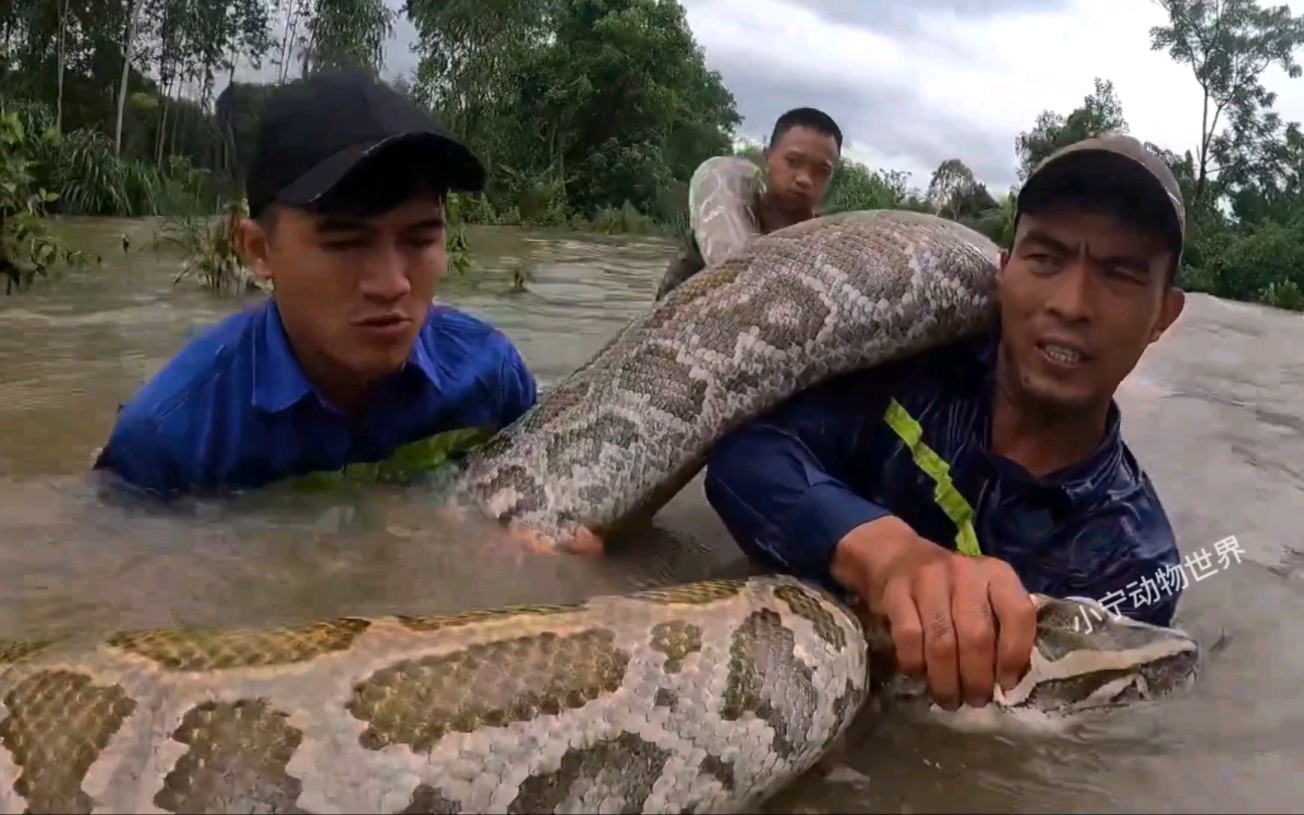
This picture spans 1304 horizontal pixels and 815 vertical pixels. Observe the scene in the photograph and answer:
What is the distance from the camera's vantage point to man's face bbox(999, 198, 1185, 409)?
3047mm

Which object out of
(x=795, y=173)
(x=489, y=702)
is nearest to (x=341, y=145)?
(x=489, y=702)

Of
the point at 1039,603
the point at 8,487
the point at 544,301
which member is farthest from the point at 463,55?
the point at 1039,603

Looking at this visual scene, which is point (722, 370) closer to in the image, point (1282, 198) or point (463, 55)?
point (463, 55)

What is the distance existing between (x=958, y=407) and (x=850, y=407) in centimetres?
31

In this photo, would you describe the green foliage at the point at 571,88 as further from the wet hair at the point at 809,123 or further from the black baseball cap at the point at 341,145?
the black baseball cap at the point at 341,145

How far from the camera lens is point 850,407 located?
3.46m

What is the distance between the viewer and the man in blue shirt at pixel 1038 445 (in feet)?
Answer: 9.96

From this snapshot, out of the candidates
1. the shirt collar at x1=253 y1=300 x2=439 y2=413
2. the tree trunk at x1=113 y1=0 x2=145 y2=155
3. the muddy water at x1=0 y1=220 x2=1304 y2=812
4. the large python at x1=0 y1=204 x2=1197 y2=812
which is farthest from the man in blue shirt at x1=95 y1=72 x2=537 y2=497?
the tree trunk at x1=113 y1=0 x2=145 y2=155

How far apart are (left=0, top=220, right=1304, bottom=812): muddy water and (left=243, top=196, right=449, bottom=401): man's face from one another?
0.56 meters

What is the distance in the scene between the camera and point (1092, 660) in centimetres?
259

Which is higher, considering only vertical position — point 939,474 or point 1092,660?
point 939,474

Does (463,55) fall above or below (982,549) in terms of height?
above

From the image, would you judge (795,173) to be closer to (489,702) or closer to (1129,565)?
(1129,565)

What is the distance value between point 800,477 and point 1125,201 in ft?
3.63
